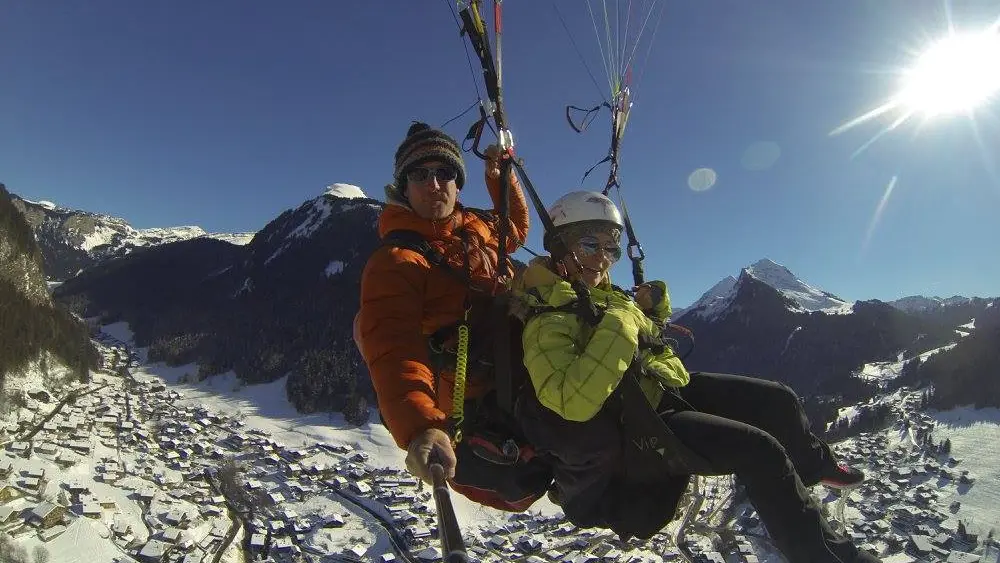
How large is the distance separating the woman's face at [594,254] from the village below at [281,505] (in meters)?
40.3

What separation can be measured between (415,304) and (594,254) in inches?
55.1

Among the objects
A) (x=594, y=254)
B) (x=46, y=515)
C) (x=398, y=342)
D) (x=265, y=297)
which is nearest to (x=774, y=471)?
(x=594, y=254)

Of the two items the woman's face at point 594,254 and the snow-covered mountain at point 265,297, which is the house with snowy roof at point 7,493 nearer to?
the snow-covered mountain at point 265,297

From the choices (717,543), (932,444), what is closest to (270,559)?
(717,543)

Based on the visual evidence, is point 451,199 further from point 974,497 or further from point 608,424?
point 974,497

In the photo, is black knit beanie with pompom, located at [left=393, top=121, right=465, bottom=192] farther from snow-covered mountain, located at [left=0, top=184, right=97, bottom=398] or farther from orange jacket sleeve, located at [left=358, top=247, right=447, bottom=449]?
snow-covered mountain, located at [left=0, top=184, right=97, bottom=398]

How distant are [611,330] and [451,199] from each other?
1.69 metres

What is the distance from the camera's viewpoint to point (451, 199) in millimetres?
3805

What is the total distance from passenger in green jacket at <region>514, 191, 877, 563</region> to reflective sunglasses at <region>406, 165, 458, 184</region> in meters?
0.94

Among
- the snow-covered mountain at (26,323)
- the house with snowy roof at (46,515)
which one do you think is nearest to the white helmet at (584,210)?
the house with snowy roof at (46,515)

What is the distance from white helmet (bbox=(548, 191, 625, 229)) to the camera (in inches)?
143

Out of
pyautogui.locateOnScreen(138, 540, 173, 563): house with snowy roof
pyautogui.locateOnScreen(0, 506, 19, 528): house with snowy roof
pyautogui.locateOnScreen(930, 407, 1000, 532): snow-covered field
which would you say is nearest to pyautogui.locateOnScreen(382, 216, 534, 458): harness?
pyautogui.locateOnScreen(138, 540, 173, 563): house with snowy roof

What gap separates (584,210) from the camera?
364 centimetres

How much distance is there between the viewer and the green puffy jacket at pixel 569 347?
2.69m
